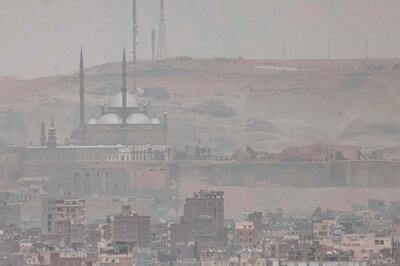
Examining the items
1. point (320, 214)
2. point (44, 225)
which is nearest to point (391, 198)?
point (320, 214)

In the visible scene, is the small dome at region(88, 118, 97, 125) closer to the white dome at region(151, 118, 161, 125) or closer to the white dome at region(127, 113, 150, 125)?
the white dome at region(127, 113, 150, 125)

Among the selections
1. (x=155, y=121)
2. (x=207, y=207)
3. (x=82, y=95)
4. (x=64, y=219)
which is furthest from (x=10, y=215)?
(x=155, y=121)

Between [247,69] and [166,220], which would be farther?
[247,69]

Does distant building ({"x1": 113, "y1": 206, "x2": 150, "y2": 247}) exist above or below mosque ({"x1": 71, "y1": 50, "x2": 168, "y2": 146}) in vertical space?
below

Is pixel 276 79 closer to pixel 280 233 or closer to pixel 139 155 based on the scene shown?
pixel 139 155

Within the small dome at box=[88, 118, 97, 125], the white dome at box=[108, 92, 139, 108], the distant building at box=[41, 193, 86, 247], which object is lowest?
the distant building at box=[41, 193, 86, 247]

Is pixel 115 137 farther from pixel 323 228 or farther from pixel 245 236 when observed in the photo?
pixel 245 236

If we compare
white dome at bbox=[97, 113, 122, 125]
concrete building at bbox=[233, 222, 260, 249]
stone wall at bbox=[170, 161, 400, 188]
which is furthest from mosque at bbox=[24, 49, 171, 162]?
concrete building at bbox=[233, 222, 260, 249]

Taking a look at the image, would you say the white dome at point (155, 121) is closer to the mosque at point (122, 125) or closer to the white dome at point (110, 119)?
the mosque at point (122, 125)
